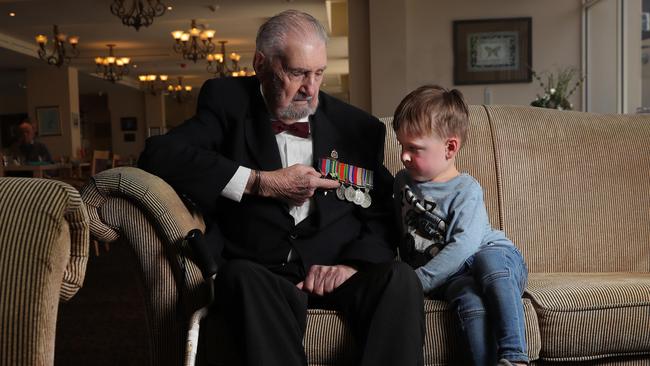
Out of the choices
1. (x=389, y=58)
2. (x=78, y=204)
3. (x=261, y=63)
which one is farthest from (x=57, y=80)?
(x=78, y=204)

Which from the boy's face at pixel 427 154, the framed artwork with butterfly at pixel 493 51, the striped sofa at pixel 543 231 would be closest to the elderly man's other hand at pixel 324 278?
the striped sofa at pixel 543 231

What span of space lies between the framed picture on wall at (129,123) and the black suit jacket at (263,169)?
1788 centimetres

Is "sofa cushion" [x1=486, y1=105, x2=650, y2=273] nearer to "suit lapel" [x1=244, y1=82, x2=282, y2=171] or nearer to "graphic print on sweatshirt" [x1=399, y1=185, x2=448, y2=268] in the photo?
"graphic print on sweatshirt" [x1=399, y1=185, x2=448, y2=268]

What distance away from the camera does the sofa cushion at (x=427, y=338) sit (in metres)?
1.58

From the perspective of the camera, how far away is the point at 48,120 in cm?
1302

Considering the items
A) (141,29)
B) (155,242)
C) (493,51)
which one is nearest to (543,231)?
(155,242)

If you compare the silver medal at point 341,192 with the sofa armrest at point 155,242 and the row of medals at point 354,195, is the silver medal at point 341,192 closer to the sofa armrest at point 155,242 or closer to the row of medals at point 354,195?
the row of medals at point 354,195

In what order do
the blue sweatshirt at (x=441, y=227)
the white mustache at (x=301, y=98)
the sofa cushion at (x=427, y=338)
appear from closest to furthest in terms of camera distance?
the sofa cushion at (x=427, y=338), the blue sweatshirt at (x=441, y=227), the white mustache at (x=301, y=98)

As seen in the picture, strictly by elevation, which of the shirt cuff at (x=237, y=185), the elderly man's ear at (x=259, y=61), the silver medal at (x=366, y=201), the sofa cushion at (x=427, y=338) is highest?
the elderly man's ear at (x=259, y=61)

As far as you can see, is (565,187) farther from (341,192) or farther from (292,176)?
(292,176)

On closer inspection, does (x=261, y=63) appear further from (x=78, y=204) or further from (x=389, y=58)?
(x=389, y=58)

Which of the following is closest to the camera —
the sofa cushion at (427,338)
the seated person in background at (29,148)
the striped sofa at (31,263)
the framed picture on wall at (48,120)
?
the striped sofa at (31,263)

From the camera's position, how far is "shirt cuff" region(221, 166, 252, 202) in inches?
71.9

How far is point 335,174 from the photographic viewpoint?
6.36 ft
